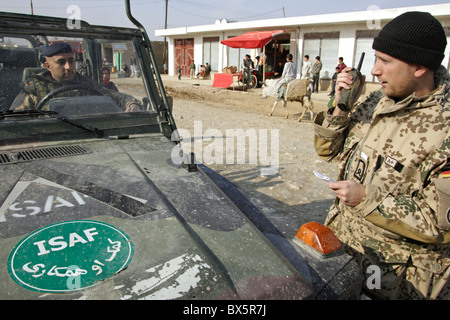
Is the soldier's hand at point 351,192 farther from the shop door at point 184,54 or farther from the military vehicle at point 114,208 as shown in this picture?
the shop door at point 184,54

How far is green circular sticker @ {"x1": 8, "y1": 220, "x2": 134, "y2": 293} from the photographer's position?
120cm

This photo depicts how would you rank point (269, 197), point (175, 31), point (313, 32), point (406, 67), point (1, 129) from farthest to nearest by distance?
point (175, 31) < point (313, 32) < point (269, 197) < point (1, 129) < point (406, 67)

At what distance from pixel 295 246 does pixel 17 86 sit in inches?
81.8

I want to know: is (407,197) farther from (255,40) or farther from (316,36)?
(316,36)

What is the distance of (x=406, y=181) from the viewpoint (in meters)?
1.68

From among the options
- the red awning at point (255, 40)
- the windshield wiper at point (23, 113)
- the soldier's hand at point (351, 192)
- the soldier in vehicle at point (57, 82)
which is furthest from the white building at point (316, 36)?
the windshield wiper at point (23, 113)

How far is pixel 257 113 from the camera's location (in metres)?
11.4

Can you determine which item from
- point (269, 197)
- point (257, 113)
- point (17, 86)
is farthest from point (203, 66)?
point (17, 86)

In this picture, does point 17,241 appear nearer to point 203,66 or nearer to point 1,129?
point 1,129

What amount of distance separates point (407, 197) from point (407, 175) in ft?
0.40

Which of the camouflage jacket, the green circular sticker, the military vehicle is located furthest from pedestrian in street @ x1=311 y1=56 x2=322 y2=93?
the green circular sticker

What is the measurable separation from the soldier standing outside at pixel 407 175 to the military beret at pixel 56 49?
78.1 inches

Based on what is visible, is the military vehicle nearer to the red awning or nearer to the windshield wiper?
the windshield wiper
